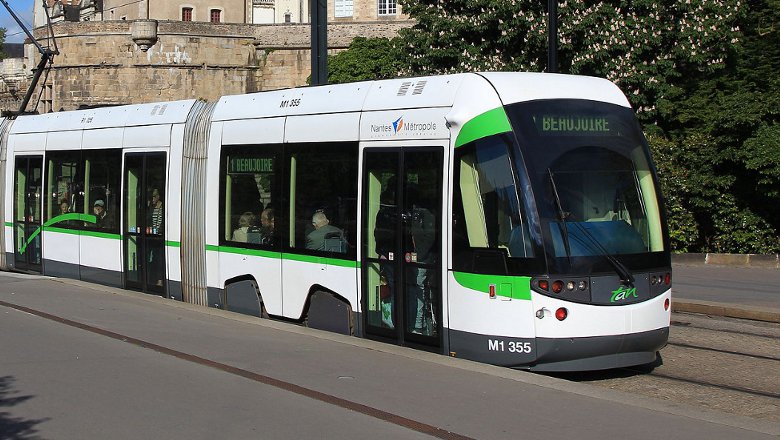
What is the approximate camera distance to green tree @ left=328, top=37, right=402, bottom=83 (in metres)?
55.4

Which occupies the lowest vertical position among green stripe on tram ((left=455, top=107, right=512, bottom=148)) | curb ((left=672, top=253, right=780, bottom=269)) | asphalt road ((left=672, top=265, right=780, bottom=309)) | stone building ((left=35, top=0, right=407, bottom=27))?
asphalt road ((left=672, top=265, right=780, bottom=309))

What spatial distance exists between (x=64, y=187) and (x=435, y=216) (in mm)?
10578

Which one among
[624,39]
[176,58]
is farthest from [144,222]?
[176,58]

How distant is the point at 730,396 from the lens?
9773 millimetres

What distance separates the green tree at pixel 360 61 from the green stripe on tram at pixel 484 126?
44.3m

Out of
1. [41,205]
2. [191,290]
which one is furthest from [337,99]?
[41,205]

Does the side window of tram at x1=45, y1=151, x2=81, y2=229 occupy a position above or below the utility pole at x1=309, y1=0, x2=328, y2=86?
below

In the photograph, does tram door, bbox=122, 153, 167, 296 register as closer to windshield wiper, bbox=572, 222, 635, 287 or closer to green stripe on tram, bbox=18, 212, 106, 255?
green stripe on tram, bbox=18, 212, 106, 255

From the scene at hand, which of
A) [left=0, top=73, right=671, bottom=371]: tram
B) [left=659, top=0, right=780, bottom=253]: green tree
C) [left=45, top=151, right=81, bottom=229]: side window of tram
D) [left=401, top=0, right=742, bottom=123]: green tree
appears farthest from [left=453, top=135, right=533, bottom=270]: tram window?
[left=401, top=0, right=742, bottom=123]: green tree

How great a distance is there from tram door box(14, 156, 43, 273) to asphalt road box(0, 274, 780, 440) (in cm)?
833

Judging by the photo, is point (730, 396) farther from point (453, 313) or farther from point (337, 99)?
point (337, 99)

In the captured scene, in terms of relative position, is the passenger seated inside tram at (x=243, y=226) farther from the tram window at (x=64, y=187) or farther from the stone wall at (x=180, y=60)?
the stone wall at (x=180, y=60)

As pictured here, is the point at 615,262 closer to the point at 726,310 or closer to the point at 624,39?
the point at 726,310

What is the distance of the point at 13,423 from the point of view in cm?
778
